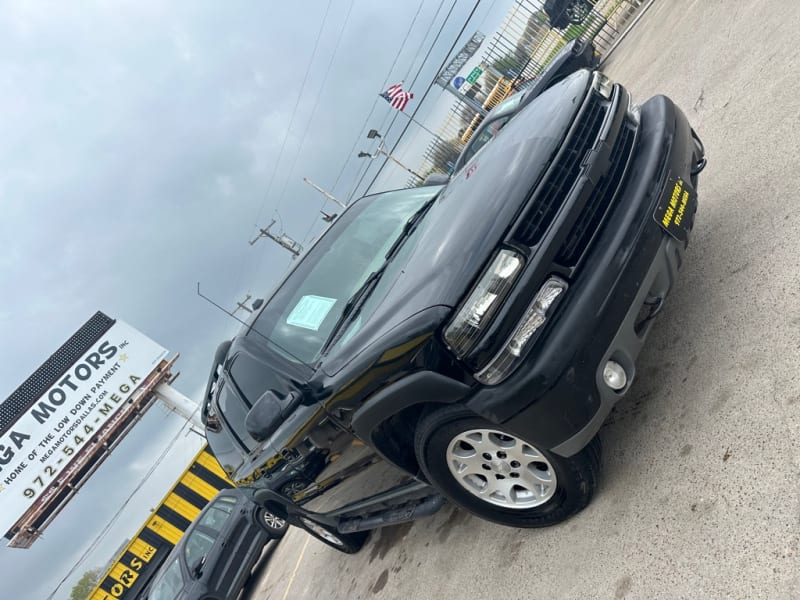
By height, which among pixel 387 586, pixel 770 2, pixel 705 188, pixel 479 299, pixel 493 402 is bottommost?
pixel 387 586

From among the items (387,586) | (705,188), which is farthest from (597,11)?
(387,586)

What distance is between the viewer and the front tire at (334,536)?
177 inches

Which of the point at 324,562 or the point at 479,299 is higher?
the point at 479,299

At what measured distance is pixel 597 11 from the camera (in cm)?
1510

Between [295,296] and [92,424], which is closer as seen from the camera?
[295,296]

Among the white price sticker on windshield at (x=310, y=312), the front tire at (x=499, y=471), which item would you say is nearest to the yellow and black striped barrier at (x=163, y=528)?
the white price sticker on windshield at (x=310, y=312)

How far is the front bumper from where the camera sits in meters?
2.09

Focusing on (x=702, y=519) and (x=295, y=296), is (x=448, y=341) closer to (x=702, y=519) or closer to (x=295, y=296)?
(x=702, y=519)

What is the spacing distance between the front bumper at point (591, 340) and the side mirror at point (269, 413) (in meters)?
0.92

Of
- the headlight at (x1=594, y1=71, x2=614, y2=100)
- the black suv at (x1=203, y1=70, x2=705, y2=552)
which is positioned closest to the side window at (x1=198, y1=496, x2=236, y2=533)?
the black suv at (x1=203, y1=70, x2=705, y2=552)

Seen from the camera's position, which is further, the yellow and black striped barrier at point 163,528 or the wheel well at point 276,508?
the yellow and black striped barrier at point 163,528

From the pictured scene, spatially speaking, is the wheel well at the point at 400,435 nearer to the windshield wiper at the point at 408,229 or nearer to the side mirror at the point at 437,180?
the windshield wiper at the point at 408,229

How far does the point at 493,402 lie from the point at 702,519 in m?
0.92

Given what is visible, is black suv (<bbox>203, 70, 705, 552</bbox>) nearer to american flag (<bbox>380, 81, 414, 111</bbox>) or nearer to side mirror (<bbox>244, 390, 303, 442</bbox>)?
side mirror (<bbox>244, 390, 303, 442</bbox>)
